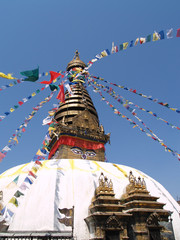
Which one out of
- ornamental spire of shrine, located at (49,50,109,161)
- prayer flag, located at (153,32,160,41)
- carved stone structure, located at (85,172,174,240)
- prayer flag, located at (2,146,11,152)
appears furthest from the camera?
ornamental spire of shrine, located at (49,50,109,161)

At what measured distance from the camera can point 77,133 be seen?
1541 centimetres

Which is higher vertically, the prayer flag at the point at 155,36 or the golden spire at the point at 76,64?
the golden spire at the point at 76,64

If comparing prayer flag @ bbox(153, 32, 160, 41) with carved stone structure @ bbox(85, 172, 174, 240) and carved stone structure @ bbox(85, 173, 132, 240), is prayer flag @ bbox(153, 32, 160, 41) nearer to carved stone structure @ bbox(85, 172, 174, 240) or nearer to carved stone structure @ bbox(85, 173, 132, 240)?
carved stone structure @ bbox(85, 172, 174, 240)

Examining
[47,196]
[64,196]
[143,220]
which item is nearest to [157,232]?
[143,220]

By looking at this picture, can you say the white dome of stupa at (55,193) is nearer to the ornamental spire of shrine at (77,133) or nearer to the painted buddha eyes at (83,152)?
the painted buddha eyes at (83,152)

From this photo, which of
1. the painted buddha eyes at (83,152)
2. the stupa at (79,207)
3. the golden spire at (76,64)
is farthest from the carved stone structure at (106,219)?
the golden spire at (76,64)

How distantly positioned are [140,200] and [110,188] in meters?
1.44

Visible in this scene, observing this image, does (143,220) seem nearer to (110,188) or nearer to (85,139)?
(110,188)

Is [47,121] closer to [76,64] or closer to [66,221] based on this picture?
[66,221]

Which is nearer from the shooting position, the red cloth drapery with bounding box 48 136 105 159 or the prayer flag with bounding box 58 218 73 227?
the prayer flag with bounding box 58 218 73 227

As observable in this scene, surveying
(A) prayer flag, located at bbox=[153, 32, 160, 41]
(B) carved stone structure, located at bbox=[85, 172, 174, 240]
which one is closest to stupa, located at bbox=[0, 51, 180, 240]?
(B) carved stone structure, located at bbox=[85, 172, 174, 240]

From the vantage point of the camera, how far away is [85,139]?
611 inches

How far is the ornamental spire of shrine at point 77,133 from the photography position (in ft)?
48.0

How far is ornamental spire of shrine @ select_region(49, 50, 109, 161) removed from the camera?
14643 millimetres
